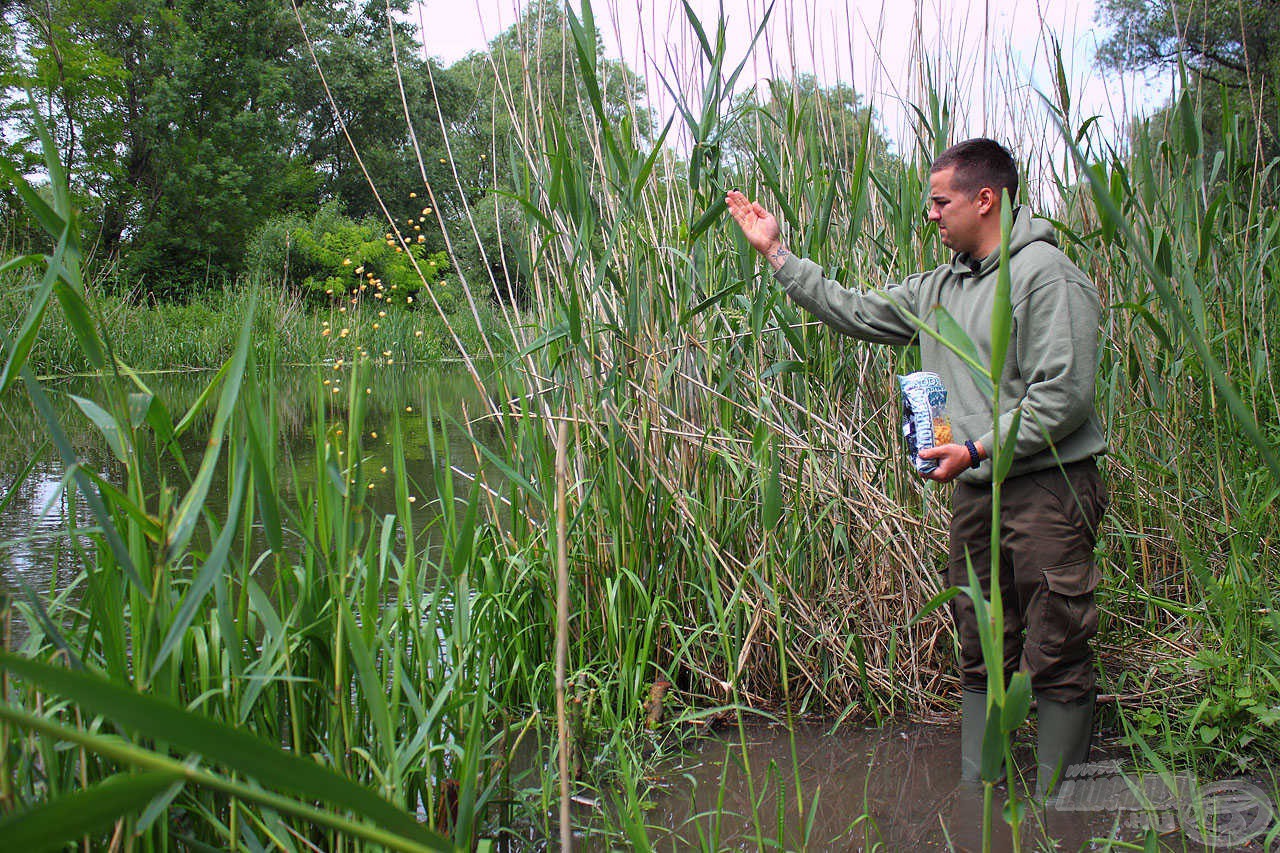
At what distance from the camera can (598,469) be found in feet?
8.41

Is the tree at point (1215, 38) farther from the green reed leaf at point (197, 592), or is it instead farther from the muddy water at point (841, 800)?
the green reed leaf at point (197, 592)

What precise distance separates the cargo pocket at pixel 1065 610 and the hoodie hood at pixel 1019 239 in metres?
0.70

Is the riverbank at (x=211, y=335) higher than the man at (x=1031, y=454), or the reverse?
the riverbank at (x=211, y=335)

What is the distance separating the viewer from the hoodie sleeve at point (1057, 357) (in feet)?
6.44

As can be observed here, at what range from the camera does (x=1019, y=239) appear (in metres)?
2.09

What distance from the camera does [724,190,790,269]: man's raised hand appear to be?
239cm

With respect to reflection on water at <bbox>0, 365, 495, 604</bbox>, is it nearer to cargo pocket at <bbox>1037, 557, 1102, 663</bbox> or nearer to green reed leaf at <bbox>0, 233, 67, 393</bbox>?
green reed leaf at <bbox>0, 233, 67, 393</bbox>

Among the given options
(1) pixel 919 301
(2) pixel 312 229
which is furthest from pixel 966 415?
(2) pixel 312 229

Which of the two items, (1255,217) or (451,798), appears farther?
(1255,217)

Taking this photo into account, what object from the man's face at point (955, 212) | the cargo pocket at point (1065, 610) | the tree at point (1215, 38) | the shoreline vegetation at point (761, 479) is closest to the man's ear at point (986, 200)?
the man's face at point (955, 212)

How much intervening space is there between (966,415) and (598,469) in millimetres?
969

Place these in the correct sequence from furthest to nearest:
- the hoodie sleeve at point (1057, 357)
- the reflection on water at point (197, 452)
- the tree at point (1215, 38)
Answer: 1. the tree at point (1215, 38)
2. the reflection on water at point (197, 452)
3. the hoodie sleeve at point (1057, 357)

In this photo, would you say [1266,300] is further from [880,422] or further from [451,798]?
[451,798]

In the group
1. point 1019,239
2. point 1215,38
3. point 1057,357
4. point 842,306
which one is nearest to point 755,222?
point 842,306
